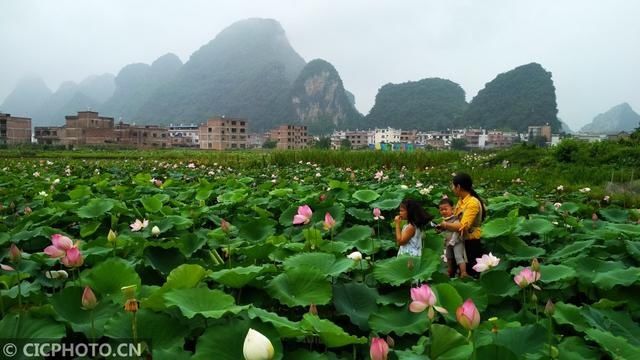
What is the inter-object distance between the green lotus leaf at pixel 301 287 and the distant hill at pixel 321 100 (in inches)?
4574

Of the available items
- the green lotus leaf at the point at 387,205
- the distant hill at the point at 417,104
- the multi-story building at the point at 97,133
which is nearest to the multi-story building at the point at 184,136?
the multi-story building at the point at 97,133

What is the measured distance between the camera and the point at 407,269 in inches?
87.9

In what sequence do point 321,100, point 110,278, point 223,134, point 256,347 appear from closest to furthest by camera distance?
point 256,347 < point 110,278 < point 223,134 < point 321,100

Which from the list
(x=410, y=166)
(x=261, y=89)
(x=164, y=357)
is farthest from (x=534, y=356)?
(x=261, y=89)

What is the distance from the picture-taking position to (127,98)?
149m

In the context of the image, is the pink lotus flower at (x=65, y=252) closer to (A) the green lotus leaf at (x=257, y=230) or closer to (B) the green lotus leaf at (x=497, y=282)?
(A) the green lotus leaf at (x=257, y=230)

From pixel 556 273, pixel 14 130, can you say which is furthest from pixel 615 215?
pixel 14 130

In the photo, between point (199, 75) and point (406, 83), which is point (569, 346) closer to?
point (406, 83)

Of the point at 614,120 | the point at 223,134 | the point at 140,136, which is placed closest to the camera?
the point at 140,136

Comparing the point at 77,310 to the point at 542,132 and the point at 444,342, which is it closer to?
the point at 444,342

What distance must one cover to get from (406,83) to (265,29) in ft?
198

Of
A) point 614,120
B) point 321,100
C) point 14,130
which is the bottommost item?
point 14,130

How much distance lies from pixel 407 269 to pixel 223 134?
62.5 meters

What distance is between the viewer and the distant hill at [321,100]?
395 ft
